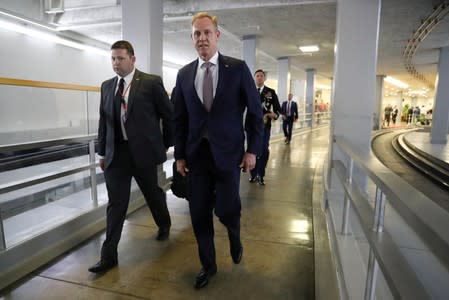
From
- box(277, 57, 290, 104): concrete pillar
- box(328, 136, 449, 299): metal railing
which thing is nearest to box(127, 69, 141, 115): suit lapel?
box(328, 136, 449, 299): metal railing

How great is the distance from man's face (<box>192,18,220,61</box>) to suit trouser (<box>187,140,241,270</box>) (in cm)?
61

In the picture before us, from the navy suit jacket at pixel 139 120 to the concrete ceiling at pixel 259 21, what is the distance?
5.50 metres

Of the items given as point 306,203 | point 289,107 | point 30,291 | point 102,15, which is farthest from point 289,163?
point 102,15

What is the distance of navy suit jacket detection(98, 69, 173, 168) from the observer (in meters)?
2.50

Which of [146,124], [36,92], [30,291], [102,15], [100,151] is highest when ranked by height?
[102,15]

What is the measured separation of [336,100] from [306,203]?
1429 millimetres

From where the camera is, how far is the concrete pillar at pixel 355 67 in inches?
144

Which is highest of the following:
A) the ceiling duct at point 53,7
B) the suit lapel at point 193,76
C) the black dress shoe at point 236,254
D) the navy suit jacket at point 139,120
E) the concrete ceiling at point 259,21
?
the ceiling duct at point 53,7

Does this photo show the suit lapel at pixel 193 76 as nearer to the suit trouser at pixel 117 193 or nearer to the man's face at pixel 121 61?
the man's face at pixel 121 61

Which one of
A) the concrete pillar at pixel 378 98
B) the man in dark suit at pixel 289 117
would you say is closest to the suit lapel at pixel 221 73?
the man in dark suit at pixel 289 117

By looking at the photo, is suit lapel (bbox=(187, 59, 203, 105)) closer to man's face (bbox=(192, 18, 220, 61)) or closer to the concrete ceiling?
man's face (bbox=(192, 18, 220, 61))

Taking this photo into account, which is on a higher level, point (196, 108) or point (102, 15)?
point (102, 15)

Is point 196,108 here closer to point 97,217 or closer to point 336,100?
point 97,217

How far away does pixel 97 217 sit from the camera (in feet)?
10.6
